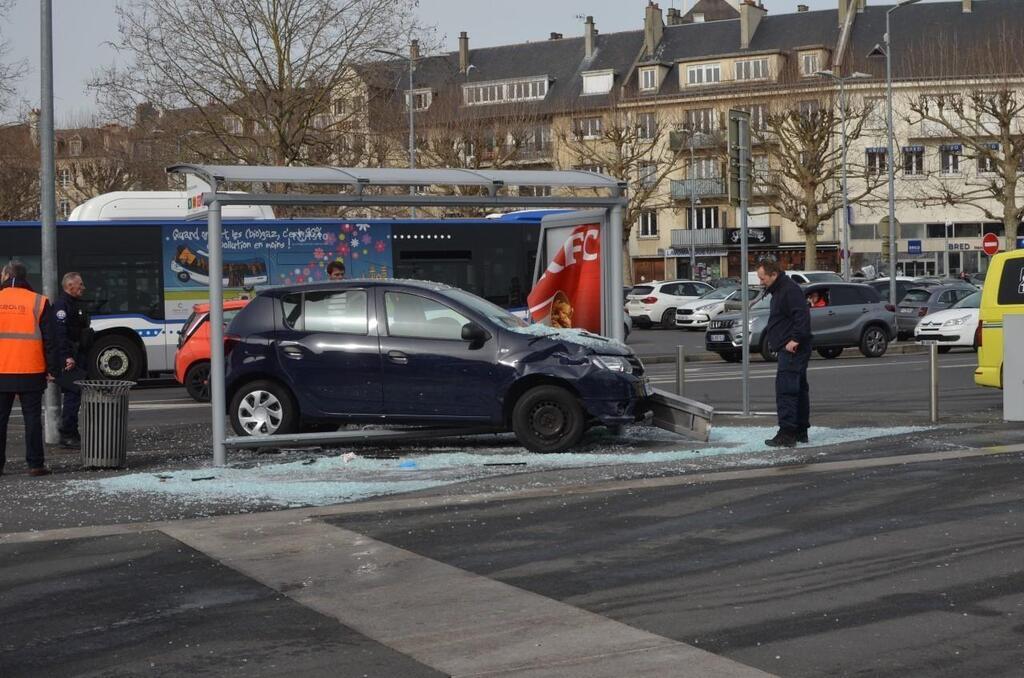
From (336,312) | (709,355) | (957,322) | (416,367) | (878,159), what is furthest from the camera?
(878,159)

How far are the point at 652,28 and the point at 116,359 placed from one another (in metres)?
60.2

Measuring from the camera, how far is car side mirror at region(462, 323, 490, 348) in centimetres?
1329

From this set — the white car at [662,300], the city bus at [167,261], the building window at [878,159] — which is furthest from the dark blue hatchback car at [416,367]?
the building window at [878,159]

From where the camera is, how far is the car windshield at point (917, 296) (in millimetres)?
37312

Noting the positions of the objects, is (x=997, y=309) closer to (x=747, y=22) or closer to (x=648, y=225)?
(x=747, y=22)

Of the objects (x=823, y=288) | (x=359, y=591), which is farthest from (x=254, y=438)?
(x=823, y=288)

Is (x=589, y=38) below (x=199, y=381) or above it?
above

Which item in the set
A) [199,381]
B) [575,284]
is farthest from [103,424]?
[199,381]

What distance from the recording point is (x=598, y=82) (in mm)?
80000

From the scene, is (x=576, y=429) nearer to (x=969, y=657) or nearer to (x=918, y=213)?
(x=969, y=657)

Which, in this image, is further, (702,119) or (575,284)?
(702,119)

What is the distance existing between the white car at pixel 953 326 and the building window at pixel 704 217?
158 ft

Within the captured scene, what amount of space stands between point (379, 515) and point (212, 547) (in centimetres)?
144

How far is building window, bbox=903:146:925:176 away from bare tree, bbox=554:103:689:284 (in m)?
10.5
